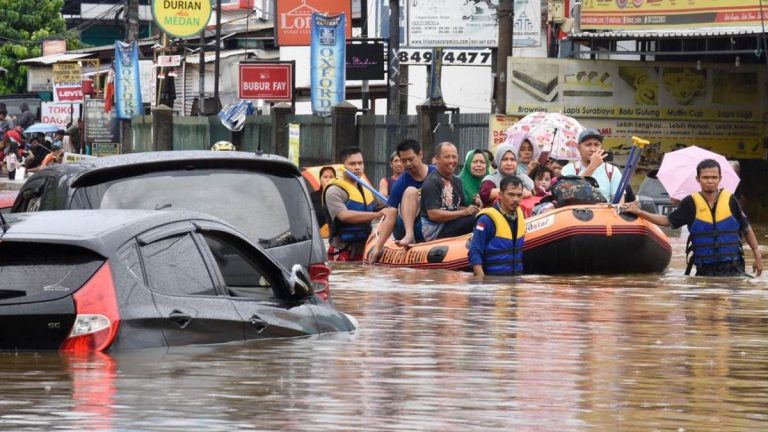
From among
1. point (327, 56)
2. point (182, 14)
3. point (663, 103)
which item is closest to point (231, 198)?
point (663, 103)

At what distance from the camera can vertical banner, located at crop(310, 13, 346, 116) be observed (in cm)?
3738

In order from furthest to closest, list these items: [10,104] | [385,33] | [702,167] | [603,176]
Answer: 1. [10,104]
2. [385,33]
3. [603,176]
4. [702,167]

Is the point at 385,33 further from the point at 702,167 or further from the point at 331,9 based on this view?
the point at 702,167

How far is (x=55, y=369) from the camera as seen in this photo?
839 cm

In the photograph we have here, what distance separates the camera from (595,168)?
1886 centimetres

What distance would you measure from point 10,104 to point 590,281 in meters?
54.9

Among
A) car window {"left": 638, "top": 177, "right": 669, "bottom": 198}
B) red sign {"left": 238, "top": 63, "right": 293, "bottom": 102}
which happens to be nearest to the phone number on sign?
red sign {"left": 238, "top": 63, "right": 293, "bottom": 102}

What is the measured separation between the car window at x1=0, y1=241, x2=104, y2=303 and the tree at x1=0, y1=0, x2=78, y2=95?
7004 cm

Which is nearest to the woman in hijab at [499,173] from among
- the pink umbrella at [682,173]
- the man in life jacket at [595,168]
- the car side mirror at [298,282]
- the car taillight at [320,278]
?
the man in life jacket at [595,168]

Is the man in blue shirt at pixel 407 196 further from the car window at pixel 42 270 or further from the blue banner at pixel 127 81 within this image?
the blue banner at pixel 127 81

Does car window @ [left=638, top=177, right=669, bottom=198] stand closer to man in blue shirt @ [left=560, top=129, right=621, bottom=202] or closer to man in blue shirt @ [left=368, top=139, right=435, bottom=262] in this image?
man in blue shirt @ [left=560, top=129, right=621, bottom=202]

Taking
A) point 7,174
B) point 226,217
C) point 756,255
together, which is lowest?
point 7,174

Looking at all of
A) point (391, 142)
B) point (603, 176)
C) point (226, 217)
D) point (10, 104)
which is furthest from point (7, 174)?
point (226, 217)

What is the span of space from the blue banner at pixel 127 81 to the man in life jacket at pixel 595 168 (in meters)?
30.1
